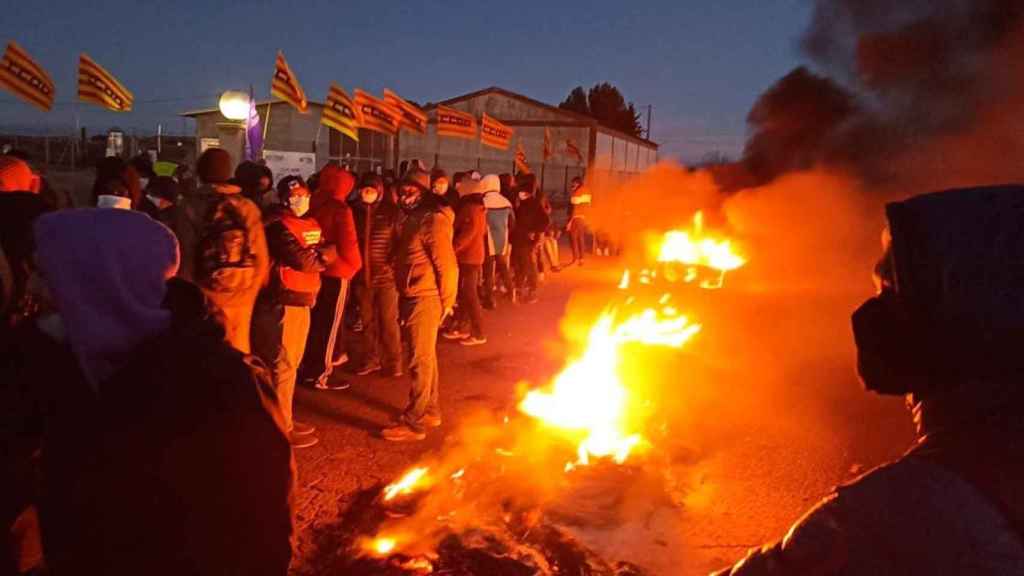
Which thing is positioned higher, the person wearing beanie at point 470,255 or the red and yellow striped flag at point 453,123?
the red and yellow striped flag at point 453,123

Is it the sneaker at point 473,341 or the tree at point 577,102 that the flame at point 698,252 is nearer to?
the sneaker at point 473,341

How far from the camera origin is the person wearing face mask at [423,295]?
5.78m

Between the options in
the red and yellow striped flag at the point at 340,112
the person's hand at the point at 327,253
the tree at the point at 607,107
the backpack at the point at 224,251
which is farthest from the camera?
the tree at the point at 607,107

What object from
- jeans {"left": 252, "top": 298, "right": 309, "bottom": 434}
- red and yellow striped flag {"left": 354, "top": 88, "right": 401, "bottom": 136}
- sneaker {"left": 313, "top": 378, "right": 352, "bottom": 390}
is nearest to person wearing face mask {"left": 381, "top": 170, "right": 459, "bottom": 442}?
jeans {"left": 252, "top": 298, "right": 309, "bottom": 434}

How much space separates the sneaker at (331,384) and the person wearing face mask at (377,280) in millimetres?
→ 322

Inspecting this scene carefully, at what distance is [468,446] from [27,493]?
10.6ft

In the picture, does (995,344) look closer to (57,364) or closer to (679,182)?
(57,364)

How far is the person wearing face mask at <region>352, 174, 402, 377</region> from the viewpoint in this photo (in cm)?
695

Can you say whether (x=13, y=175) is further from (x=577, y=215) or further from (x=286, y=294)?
(x=577, y=215)

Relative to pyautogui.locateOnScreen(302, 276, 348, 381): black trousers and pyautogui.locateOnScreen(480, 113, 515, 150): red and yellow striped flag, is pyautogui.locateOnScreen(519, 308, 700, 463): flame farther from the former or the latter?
pyautogui.locateOnScreen(480, 113, 515, 150): red and yellow striped flag

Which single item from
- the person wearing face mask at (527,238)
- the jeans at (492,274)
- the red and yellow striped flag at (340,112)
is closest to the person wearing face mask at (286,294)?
the jeans at (492,274)

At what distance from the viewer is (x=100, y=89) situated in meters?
11.8

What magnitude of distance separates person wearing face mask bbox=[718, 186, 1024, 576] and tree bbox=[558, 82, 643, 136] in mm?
65436

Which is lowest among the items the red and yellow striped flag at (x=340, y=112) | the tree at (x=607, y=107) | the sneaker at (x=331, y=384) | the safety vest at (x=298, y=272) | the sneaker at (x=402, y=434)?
the sneaker at (x=402, y=434)
